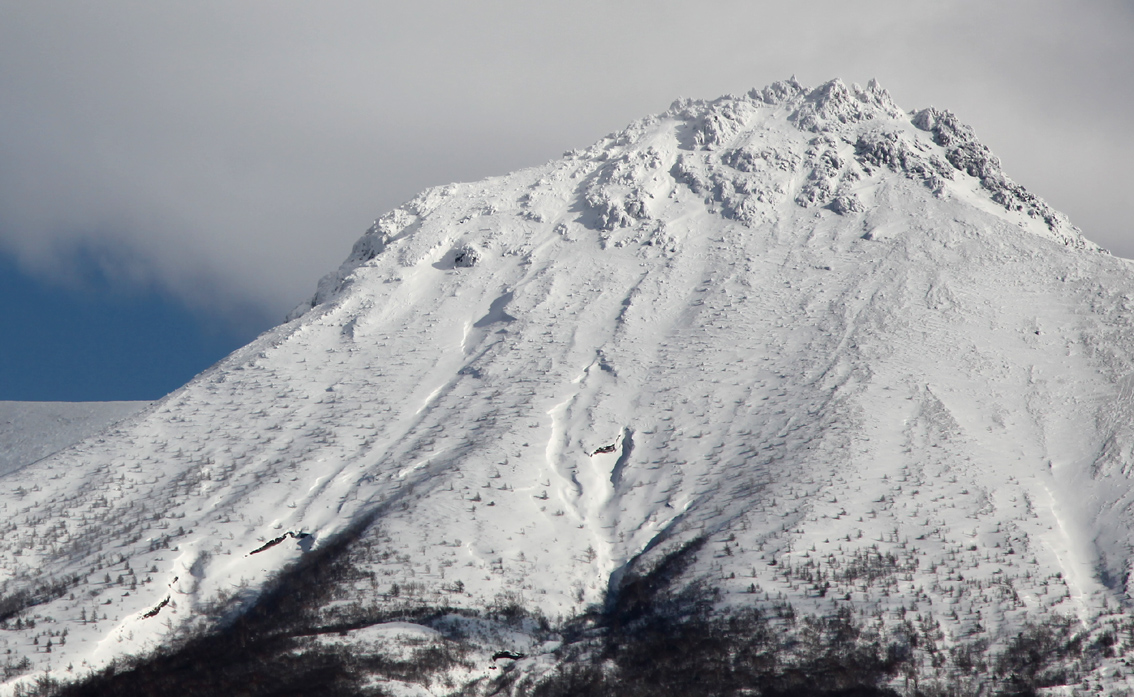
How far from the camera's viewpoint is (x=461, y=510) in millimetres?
87688

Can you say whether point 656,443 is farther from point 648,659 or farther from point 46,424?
point 46,424

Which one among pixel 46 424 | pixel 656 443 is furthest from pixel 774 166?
pixel 46 424

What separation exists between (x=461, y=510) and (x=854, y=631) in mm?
33051

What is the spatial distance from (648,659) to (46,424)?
361ft

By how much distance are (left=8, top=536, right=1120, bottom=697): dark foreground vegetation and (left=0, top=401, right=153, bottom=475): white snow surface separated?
205ft

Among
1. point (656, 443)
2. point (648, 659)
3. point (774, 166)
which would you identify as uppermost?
point (774, 166)

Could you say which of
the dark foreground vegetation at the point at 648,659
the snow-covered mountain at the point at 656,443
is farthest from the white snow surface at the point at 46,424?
the dark foreground vegetation at the point at 648,659

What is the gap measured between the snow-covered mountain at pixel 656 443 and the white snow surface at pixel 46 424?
103 feet

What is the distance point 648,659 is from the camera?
231ft

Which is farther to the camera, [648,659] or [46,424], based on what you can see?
[46,424]

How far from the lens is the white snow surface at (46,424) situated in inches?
5246

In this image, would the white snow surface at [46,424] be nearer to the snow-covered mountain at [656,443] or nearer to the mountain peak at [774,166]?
the snow-covered mountain at [656,443]

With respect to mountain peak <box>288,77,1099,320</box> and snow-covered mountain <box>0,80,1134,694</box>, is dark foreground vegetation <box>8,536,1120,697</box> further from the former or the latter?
mountain peak <box>288,77,1099,320</box>

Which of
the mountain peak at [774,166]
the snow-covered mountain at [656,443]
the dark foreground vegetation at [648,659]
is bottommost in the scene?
the dark foreground vegetation at [648,659]
